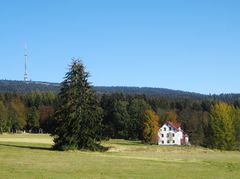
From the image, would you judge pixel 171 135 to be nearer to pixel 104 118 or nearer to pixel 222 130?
pixel 104 118

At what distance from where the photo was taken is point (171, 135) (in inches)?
6038

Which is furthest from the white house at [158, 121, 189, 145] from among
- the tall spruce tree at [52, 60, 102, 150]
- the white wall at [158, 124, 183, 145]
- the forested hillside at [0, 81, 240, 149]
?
the tall spruce tree at [52, 60, 102, 150]

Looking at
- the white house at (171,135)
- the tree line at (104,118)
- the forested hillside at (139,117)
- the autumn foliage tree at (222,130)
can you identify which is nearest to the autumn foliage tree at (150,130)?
the tree line at (104,118)

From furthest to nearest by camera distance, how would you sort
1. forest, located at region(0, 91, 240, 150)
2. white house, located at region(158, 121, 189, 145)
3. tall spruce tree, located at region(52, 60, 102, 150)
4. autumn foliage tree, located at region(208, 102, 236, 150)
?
white house, located at region(158, 121, 189, 145) → forest, located at region(0, 91, 240, 150) → autumn foliage tree, located at region(208, 102, 236, 150) → tall spruce tree, located at region(52, 60, 102, 150)

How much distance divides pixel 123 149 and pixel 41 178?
53.7 metres

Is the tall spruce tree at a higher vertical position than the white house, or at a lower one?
higher

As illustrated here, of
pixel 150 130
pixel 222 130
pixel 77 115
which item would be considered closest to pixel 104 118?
pixel 150 130

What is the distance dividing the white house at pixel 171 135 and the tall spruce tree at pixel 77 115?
284 feet

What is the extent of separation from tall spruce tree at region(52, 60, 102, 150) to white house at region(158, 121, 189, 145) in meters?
86.7

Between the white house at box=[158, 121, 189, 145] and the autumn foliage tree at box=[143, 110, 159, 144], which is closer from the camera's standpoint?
the autumn foliage tree at box=[143, 110, 159, 144]

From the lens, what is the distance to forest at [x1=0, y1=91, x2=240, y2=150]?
118 m

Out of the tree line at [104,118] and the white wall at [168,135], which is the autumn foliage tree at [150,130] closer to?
the tree line at [104,118]

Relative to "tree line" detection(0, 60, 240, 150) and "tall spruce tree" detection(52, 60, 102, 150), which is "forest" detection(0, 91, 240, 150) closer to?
"tree line" detection(0, 60, 240, 150)

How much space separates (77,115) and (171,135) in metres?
91.1
